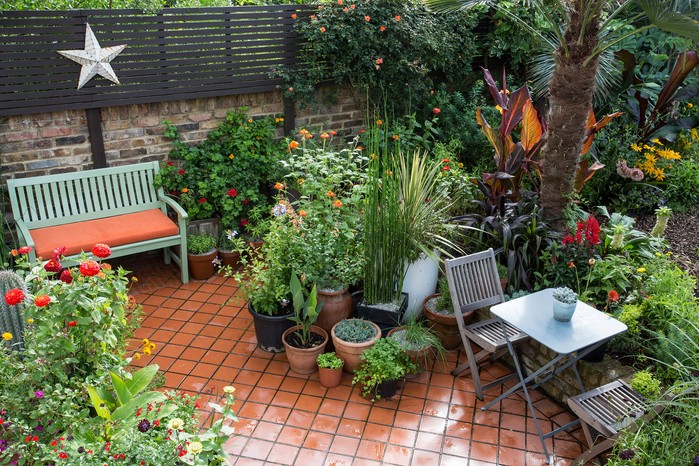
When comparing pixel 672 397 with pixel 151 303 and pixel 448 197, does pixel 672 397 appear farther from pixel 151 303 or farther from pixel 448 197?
pixel 151 303

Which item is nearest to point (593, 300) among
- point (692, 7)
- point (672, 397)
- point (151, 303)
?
point (672, 397)

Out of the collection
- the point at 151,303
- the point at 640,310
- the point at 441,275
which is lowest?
the point at 151,303

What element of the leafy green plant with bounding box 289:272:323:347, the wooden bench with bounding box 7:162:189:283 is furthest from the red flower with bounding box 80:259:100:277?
the wooden bench with bounding box 7:162:189:283

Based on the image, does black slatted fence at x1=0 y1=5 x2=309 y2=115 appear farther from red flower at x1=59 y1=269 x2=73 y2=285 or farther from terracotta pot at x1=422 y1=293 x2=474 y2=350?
terracotta pot at x1=422 y1=293 x2=474 y2=350

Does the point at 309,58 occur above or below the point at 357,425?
above

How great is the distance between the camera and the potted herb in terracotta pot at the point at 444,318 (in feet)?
15.7

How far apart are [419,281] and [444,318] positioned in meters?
0.39

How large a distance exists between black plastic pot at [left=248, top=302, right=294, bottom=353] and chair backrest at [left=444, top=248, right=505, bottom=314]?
1266mm

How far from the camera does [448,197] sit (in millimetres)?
5289

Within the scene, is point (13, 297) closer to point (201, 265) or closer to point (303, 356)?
point (303, 356)

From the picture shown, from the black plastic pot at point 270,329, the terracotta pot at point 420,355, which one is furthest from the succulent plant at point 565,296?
the black plastic pot at point 270,329

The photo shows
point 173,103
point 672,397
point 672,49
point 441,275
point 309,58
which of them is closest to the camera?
point 672,397

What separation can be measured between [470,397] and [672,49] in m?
5.18

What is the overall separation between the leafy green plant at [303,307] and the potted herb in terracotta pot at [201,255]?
1.56 metres
